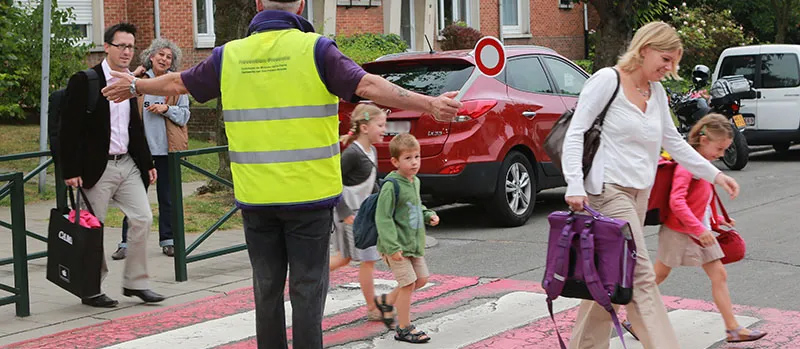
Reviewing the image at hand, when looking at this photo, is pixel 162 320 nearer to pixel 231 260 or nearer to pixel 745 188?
pixel 231 260

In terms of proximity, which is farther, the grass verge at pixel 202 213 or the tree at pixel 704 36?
→ the tree at pixel 704 36

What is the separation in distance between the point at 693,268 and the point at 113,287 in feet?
14.6

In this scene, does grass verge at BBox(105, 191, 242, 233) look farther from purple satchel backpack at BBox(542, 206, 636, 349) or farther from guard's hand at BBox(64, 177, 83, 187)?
purple satchel backpack at BBox(542, 206, 636, 349)

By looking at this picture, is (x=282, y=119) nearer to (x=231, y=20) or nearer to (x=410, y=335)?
(x=410, y=335)

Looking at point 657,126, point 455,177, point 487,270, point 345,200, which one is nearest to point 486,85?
point 455,177

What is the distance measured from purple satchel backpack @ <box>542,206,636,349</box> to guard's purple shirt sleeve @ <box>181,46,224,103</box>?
1.76 metres

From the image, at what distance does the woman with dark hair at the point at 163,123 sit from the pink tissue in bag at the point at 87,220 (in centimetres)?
217

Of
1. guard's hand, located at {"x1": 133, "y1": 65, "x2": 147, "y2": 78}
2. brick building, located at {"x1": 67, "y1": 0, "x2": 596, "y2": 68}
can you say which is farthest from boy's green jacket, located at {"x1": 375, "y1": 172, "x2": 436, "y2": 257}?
brick building, located at {"x1": 67, "y1": 0, "x2": 596, "y2": 68}

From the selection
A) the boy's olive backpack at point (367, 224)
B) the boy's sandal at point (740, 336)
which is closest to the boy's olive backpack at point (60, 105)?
the boy's olive backpack at point (367, 224)

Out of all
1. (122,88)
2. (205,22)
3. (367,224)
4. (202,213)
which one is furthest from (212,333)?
(205,22)

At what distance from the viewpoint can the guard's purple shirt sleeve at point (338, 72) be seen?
14.9 feet

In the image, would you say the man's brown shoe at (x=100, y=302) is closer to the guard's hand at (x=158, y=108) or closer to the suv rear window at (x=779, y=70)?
the guard's hand at (x=158, y=108)

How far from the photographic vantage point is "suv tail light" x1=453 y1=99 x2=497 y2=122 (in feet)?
35.0

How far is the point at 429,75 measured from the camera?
36.2 feet
